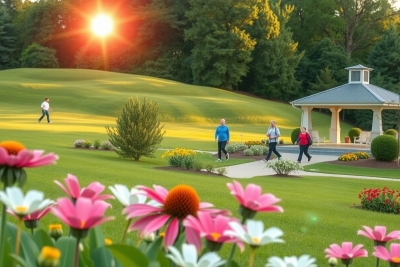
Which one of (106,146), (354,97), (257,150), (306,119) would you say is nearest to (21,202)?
(106,146)

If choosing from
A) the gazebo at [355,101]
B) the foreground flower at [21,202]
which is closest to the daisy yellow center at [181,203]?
the foreground flower at [21,202]

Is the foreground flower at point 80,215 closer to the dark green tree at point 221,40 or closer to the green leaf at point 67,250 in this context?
the green leaf at point 67,250

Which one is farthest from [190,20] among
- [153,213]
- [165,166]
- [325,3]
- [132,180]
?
[153,213]

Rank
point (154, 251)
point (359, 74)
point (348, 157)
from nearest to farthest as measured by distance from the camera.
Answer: point (154, 251) → point (348, 157) → point (359, 74)

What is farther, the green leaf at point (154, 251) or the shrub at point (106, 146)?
the shrub at point (106, 146)

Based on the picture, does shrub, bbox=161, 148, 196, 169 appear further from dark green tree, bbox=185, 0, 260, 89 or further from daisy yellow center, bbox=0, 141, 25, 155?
dark green tree, bbox=185, 0, 260, 89

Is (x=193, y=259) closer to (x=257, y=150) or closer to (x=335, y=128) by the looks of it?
(x=257, y=150)

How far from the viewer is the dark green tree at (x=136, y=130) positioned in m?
21.2

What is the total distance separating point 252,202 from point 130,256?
380mm

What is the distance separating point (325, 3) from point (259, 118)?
1016 inches

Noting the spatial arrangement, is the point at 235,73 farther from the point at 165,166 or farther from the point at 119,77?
the point at 165,166

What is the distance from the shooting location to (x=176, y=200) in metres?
1.80

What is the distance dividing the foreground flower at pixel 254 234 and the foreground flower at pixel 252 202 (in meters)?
0.11

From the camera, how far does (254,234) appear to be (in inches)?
61.6
